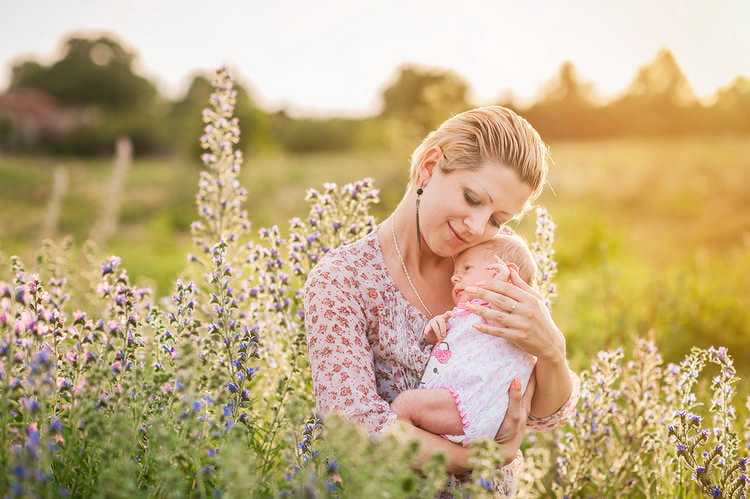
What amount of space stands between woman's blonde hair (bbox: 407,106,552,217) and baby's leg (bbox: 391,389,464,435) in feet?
2.86

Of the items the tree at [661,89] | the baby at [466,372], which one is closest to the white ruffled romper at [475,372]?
the baby at [466,372]

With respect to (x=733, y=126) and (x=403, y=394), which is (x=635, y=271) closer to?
(x=403, y=394)

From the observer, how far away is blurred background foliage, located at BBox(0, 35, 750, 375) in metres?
6.82

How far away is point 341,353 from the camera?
2.49 meters

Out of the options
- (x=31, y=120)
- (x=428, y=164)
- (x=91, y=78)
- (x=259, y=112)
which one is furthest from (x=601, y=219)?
(x=91, y=78)

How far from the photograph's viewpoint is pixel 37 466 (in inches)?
74.3

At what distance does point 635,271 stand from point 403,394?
7237mm

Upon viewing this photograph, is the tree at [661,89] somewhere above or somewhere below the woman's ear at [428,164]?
above

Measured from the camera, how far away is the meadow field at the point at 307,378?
200 centimetres

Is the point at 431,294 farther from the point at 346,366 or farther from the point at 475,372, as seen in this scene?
the point at 346,366

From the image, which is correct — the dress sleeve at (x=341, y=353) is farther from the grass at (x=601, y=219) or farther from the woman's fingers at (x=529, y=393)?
the grass at (x=601, y=219)

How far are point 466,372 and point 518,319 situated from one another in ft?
0.88

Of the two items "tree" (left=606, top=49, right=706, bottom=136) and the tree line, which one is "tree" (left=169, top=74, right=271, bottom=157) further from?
"tree" (left=606, top=49, right=706, bottom=136)

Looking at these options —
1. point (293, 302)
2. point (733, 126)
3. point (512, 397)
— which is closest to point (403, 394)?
point (512, 397)
